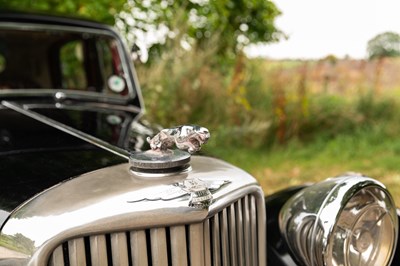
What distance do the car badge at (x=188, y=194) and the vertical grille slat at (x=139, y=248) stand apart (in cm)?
10

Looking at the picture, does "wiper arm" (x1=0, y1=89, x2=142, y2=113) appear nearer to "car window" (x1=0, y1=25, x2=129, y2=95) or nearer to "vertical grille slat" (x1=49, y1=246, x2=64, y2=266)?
"car window" (x1=0, y1=25, x2=129, y2=95)

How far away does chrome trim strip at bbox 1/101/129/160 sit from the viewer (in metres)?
1.77

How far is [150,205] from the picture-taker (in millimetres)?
1357

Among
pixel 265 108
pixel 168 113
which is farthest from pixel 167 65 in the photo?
pixel 265 108

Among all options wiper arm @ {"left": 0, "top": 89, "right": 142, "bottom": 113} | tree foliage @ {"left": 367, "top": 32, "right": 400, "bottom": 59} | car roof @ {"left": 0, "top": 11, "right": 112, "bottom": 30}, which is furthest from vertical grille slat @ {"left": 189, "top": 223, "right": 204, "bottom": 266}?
tree foliage @ {"left": 367, "top": 32, "right": 400, "bottom": 59}

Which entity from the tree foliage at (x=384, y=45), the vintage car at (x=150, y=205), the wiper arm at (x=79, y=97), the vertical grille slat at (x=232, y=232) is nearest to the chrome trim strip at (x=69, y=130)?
the vintage car at (x=150, y=205)

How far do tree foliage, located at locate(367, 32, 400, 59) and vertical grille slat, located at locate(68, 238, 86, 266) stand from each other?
7267 millimetres

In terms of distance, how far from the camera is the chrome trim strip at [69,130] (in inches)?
69.7

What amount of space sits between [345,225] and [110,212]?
0.84 metres

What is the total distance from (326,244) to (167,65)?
4.67 m

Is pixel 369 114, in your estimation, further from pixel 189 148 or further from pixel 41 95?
pixel 189 148

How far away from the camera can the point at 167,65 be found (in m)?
6.04

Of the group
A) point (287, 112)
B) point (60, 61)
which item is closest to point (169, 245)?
point (60, 61)

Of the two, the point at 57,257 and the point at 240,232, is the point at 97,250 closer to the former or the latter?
the point at 57,257
